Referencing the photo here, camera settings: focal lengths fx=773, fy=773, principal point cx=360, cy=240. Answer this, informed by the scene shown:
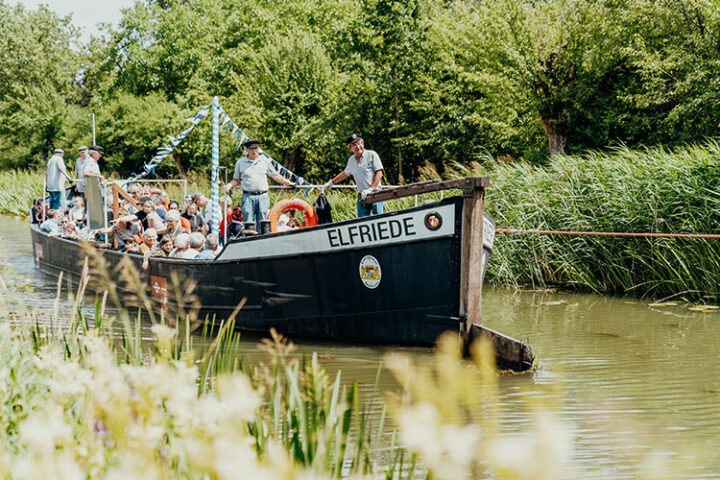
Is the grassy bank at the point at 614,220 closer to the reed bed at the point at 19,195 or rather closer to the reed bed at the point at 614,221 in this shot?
the reed bed at the point at 614,221

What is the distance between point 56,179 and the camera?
15.1m

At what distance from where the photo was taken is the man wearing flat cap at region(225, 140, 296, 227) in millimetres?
9711

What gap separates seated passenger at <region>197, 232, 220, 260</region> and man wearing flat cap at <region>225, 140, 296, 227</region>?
47cm

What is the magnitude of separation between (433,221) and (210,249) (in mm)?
3769

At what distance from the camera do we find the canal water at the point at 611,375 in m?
4.62

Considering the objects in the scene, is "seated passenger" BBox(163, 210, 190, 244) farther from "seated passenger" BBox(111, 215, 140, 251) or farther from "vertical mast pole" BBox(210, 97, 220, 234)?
"seated passenger" BBox(111, 215, 140, 251)

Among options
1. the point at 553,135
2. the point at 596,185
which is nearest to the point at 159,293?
the point at 596,185

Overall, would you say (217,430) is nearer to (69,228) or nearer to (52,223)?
(69,228)

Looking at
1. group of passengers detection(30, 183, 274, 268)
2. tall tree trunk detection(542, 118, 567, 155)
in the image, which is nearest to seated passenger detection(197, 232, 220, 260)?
group of passengers detection(30, 183, 274, 268)

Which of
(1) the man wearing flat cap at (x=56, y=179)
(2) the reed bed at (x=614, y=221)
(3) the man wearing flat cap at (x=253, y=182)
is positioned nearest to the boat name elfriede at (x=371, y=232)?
(2) the reed bed at (x=614, y=221)

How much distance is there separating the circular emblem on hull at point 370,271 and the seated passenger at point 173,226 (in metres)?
3.26

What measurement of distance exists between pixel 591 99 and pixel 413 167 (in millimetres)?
7663

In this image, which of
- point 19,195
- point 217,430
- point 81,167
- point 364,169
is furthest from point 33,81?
point 217,430

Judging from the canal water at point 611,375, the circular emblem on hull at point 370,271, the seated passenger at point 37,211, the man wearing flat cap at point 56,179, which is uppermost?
the man wearing flat cap at point 56,179
